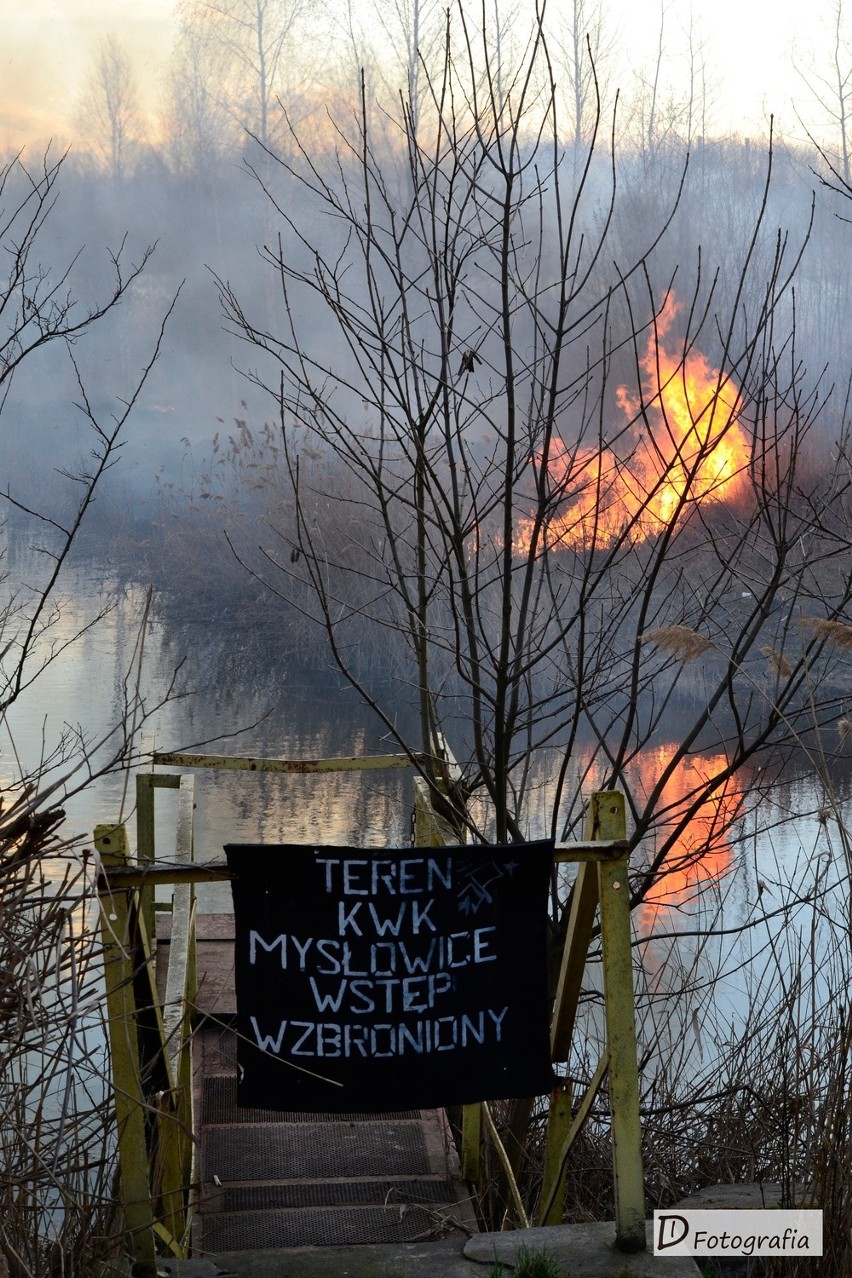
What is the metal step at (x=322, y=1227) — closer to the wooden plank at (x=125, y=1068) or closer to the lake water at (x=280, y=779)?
the wooden plank at (x=125, y=1068)

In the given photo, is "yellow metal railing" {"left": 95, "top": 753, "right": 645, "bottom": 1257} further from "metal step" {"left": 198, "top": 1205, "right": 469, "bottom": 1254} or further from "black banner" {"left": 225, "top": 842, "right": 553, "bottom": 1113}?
"metal step" {"left": 198, "top": 1205, "right": 469, "bottom": 1254}

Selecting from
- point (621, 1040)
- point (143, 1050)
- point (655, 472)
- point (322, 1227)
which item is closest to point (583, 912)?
point (621, 1040)

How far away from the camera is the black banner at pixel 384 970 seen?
2311 mm

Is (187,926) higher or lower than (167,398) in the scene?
lower

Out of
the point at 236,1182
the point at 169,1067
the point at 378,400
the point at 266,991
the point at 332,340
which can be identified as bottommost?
the point at 236,1182

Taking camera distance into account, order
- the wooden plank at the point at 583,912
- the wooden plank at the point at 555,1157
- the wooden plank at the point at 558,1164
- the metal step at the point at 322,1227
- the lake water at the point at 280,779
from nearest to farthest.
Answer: the wooden plank at the point at 583,912, the wooden plank at the point at 558,1164, the wooden plank at the point at 555,1157, the metal step at the point at 322,1227, the lake water at the point at 280,779

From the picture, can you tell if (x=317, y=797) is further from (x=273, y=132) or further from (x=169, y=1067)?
(x=273, y=132)

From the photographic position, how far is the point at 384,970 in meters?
2.33

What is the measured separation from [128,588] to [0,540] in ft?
27.7

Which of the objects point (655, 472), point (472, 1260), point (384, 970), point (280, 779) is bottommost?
point (472, 1260)

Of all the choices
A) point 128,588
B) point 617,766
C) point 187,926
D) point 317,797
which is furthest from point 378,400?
point 128,588

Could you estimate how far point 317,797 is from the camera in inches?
563

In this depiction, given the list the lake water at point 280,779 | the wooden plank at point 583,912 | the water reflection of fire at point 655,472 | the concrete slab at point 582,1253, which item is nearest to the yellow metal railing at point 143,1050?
the concrete slab at point 582,1253

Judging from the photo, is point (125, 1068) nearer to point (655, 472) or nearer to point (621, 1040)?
point (621, 1040)
